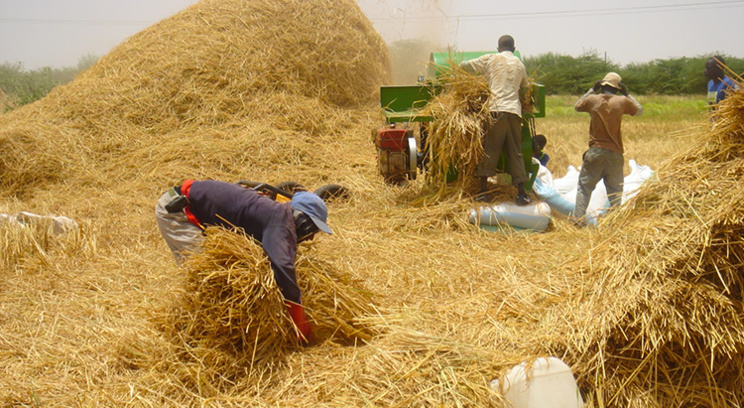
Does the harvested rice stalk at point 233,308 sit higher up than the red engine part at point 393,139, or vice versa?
the red engine part at point 393,139

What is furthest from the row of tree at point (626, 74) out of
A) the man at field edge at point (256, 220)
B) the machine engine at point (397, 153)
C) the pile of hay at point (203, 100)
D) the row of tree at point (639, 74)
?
the man at field edge at point (256, 220)

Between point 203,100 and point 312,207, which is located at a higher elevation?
point 203,100

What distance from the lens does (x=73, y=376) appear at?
3213 mm

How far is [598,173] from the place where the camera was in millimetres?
5809

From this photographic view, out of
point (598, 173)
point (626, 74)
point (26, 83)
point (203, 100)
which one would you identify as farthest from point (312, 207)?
point (626, 74)

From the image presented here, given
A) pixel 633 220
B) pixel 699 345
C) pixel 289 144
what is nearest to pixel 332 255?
pixel 633 220

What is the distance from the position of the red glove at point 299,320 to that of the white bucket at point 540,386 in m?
1.09

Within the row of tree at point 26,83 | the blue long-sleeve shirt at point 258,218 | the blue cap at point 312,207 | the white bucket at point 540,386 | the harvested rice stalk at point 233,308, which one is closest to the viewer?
the white bucket at point 540,386

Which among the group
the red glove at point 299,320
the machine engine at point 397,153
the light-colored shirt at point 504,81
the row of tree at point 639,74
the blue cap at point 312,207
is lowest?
the row of tree at point 639,74

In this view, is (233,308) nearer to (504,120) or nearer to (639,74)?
(504,120)

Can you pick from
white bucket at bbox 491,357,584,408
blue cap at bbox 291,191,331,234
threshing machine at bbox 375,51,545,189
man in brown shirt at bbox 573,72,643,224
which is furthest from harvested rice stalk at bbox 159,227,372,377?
man in brown shirt at bbox 573,72,643,224

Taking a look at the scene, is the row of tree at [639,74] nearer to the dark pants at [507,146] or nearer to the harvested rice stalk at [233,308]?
the dark pants at [507,146]

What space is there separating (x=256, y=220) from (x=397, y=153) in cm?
327

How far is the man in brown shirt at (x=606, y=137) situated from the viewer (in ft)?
18.6
